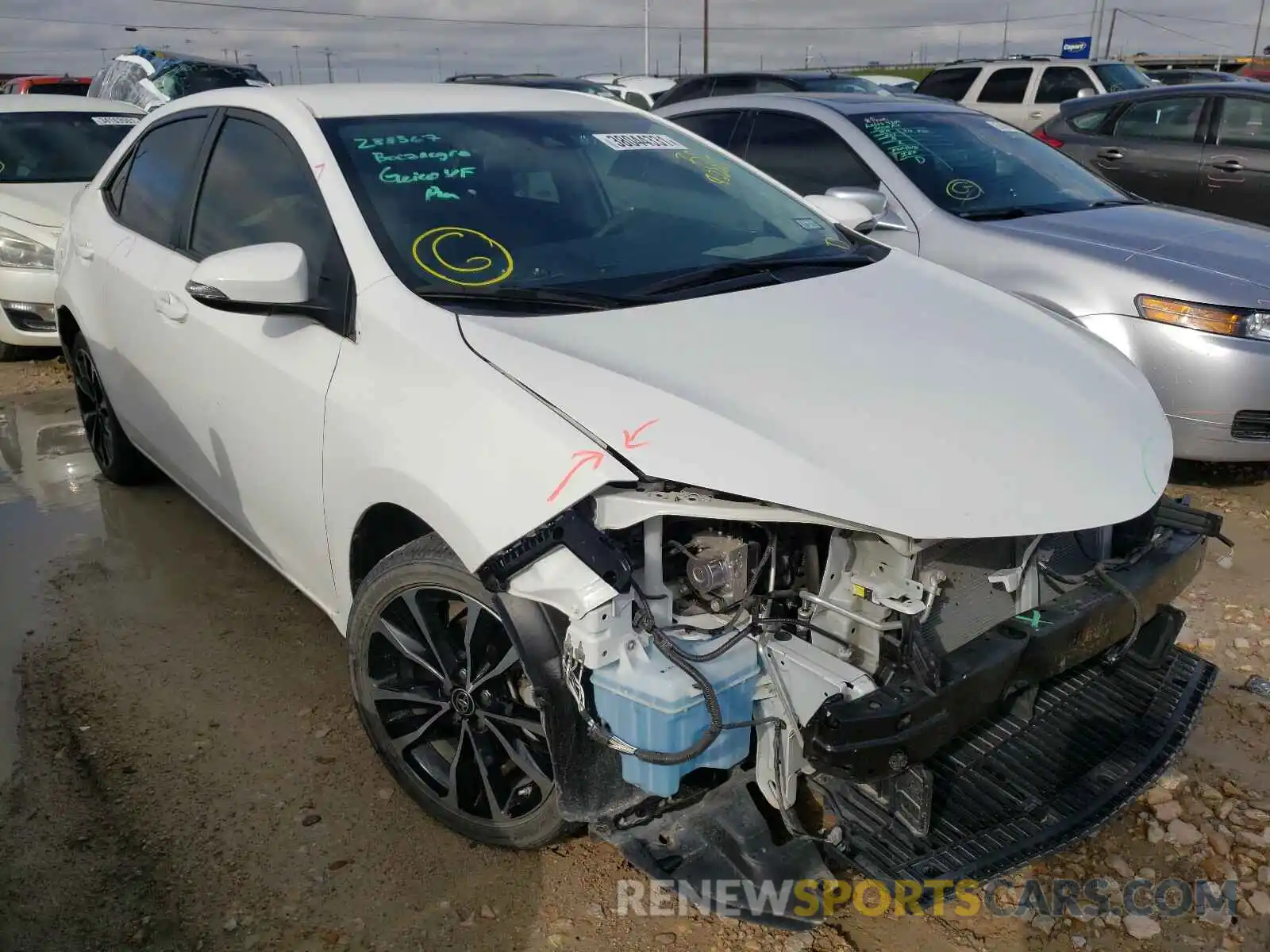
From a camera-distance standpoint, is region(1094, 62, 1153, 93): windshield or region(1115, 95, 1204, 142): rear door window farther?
region(1094, 62, 1153, 93): windshield

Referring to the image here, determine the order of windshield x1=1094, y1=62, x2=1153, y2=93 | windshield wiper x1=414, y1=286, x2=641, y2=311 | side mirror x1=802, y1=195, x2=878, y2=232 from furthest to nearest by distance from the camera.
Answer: windshield x1=1094, y1=62, x2=1153, y2=93
side mirror x1=802, y1=195, x2=878, y2=232
windshield wiper x1=414, y1=286, x2=641, y2=311

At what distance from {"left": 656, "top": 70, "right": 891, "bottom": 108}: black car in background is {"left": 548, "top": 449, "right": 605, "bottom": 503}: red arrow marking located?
849 centimetres

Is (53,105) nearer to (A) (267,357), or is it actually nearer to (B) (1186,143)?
(A) (267,357)

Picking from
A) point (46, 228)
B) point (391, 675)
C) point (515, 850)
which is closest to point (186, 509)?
point (391, 675)

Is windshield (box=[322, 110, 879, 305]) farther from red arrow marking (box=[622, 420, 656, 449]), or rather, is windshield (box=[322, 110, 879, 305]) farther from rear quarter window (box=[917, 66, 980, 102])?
rear quarter window (box=[917, 66, 980, 102])

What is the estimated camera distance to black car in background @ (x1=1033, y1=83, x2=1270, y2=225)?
299 inches

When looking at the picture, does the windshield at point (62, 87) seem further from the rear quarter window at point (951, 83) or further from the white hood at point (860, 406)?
the white hood at point (860, 406)

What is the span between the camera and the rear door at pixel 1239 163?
24.7 feet

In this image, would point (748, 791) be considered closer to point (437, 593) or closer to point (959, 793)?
point (959, 793)

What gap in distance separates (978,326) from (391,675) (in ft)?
5.81

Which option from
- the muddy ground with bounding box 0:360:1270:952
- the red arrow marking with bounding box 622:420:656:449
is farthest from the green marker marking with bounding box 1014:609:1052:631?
the red arrow marking with bounding box 622:420:656:449

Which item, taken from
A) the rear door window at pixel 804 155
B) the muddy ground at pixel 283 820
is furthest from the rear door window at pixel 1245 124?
the muddy ground at pixel 283 820

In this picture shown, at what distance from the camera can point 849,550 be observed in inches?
85.1

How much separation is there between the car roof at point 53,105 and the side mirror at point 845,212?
→ 21.4 ft
